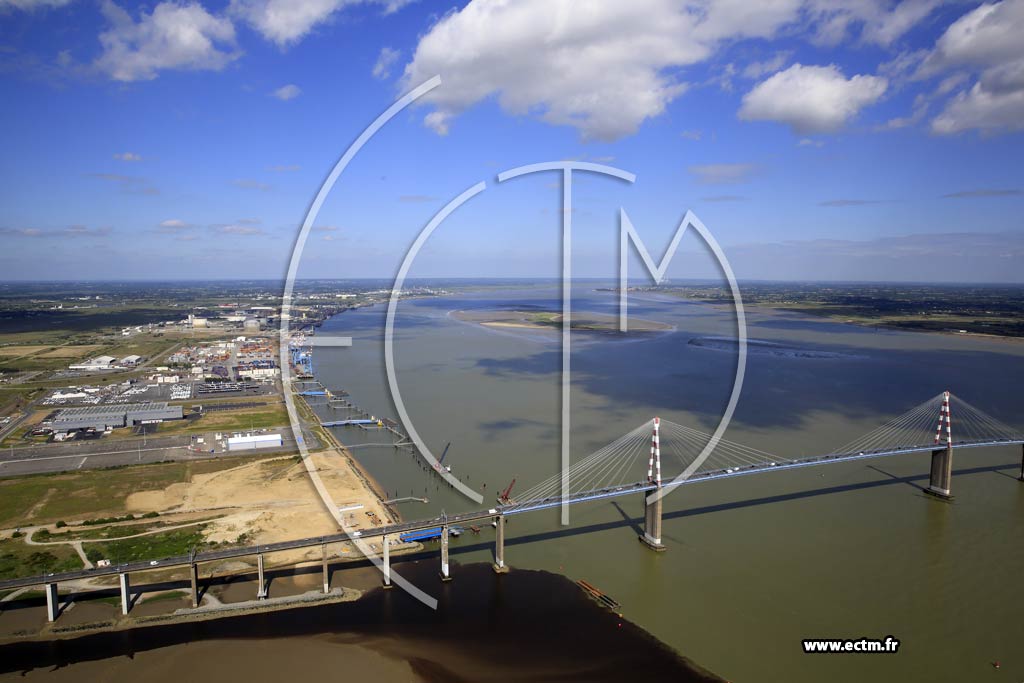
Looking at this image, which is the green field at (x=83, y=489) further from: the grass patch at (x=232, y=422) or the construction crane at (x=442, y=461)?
the construction crane at (x=442, y=461)

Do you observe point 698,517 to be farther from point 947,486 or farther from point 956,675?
point 947,486

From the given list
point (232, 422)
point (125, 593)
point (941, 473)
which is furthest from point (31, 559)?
point (941, 473)

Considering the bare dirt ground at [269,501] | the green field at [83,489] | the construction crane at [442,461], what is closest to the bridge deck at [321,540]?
the bare dirt ground at [269,501]

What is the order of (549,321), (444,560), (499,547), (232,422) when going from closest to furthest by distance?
(444,560) < (499,547) < (232,422) < (549,321)

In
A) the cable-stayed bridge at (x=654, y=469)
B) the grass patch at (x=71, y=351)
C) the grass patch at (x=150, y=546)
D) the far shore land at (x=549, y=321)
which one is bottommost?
the grass patch at (x=150, y=546)

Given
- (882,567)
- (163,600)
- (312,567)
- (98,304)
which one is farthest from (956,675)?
(98,304)

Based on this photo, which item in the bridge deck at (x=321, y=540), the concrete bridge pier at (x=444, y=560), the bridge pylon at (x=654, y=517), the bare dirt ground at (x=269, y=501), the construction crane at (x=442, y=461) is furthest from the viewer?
the construction crane at (x=442, y=461)

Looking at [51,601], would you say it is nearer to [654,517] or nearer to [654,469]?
[654,517]
